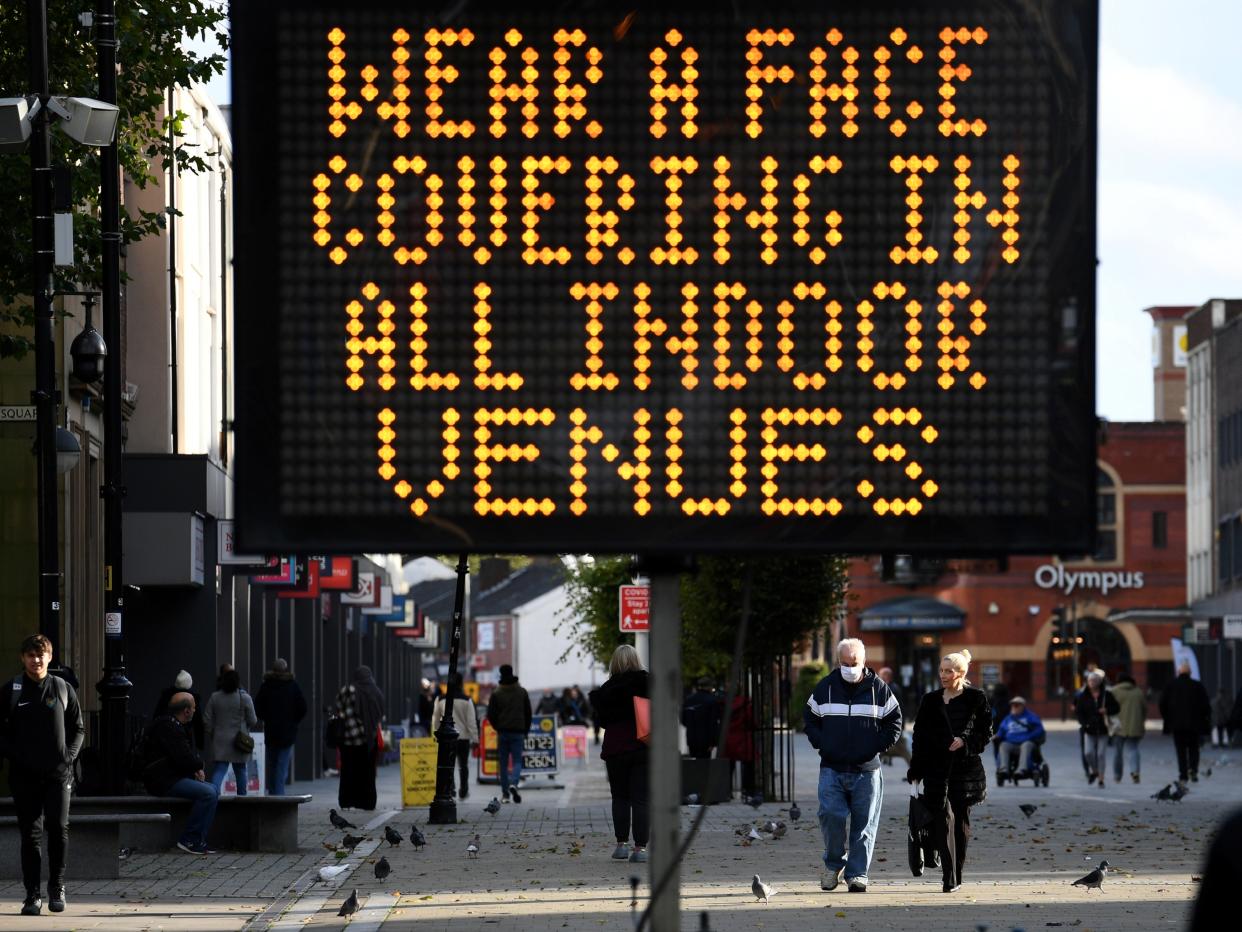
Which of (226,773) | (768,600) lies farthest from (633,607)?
(226,773)

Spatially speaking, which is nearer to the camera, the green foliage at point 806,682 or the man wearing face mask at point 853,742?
the man wearing face mask at point 853,742

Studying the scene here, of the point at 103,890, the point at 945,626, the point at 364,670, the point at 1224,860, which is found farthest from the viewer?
the point at 945,626

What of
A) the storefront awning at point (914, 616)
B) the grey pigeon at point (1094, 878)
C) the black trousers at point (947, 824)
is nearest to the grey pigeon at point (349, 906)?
the black trousers at point (947, 824)

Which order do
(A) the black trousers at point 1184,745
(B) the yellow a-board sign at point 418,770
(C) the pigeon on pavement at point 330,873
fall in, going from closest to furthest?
(C) the pigeon on pavement at point 330,873 → (B) the yellow a-board sign at point 418,770 → (A) the black trousers at point 1184,745

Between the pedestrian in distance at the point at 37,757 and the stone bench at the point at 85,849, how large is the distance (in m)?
2.63

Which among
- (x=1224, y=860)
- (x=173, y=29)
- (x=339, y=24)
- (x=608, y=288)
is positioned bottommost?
(x=1224, y=860)

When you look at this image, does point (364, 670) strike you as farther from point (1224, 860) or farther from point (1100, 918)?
point (1224, 860)

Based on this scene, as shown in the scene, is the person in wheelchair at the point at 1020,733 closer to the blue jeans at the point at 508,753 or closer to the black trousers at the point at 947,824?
the blue jeans at the point at 508,753

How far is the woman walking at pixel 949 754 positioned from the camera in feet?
51.7

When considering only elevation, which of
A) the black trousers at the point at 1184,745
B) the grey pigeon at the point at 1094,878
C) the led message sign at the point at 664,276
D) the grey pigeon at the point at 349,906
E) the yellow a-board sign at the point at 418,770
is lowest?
the black trousers at the point at 1184,745

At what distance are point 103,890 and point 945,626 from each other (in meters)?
78.1

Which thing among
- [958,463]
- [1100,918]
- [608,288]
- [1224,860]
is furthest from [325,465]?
[1100,918]

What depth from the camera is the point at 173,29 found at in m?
22.7

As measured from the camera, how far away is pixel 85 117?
19234 mm
